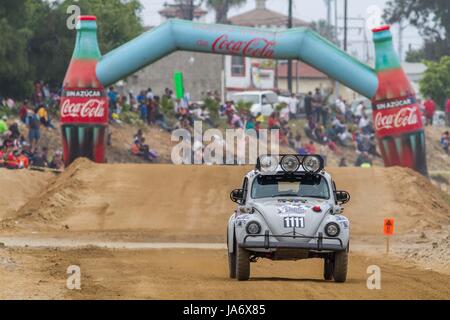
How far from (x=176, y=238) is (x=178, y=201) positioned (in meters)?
3.23

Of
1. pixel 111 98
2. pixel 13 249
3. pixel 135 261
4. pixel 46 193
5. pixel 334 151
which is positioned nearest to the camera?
pixel 135 261

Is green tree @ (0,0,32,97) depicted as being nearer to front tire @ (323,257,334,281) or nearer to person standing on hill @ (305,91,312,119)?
Answer: person standing on hill @ (305,91,312,119)

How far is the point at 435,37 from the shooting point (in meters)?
96.6

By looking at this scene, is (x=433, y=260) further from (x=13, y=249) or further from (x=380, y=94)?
(x=380, y=94)

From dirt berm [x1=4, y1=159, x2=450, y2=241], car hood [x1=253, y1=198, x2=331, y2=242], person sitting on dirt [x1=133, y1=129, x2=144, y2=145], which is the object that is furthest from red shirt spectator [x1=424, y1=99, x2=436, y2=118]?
car hood [x1=253, y1=198, x2=331, y2=242]

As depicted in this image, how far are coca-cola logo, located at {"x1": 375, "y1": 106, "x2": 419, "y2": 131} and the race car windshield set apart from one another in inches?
793

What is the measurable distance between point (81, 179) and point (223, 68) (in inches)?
2230

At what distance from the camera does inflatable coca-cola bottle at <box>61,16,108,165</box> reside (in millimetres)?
38781

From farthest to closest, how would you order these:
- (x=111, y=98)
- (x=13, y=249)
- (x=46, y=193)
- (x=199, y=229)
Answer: (x=111, y=98) < (x=46, y=193) < (x=199, y=229) < (x=13, y=249)

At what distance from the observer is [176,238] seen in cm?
3034

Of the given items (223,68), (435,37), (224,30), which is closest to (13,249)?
(224,30)

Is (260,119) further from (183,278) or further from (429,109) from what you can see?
(183,278)

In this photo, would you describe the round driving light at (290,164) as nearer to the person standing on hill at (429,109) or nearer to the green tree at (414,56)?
the person standing on hill at (429,109)

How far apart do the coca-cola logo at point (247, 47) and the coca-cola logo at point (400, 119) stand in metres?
4.09
